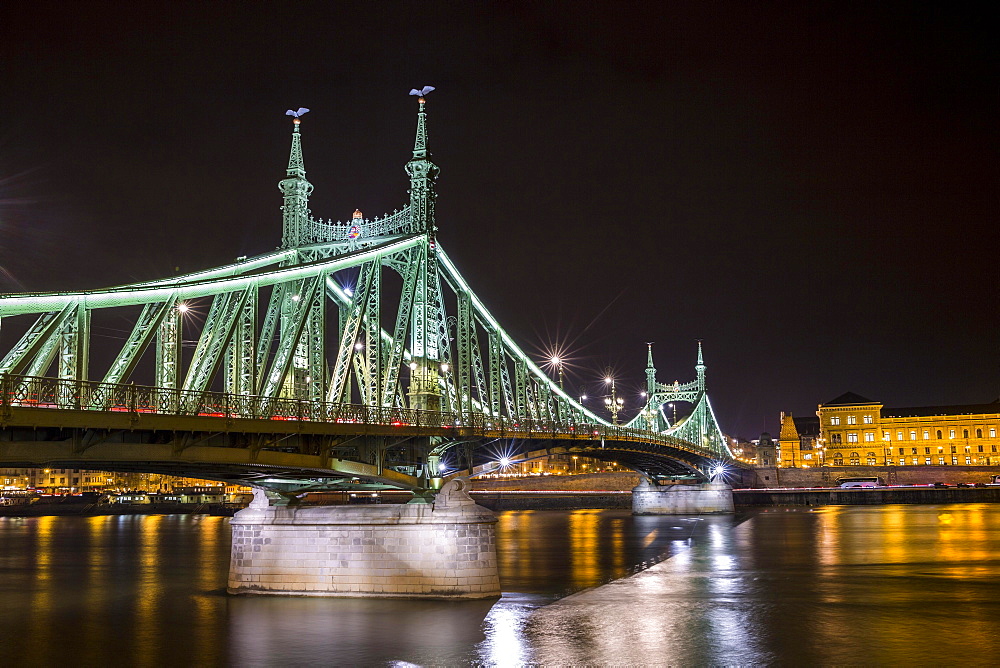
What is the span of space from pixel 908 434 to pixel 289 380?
14805cm

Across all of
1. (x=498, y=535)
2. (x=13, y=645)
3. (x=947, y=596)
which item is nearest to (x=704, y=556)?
(x=947, y=596)

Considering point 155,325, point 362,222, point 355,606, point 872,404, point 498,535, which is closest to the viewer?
point 155,325

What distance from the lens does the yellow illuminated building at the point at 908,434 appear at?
15675 cm

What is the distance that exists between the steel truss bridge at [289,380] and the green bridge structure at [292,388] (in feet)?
0.22

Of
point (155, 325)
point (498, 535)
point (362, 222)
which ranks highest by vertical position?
point (362, 222)

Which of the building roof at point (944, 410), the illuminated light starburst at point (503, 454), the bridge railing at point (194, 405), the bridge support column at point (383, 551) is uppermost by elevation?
the building roof at point (944, 410)

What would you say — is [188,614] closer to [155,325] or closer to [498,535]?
[155,325]

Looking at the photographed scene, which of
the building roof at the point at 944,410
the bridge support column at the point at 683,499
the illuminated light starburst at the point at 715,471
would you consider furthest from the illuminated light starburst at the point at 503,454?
the building roof at the point at 944,410

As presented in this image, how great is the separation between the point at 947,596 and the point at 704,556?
1934 cm

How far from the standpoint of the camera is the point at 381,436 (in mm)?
32906

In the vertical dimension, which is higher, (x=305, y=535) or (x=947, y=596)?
(x=305, y=535)

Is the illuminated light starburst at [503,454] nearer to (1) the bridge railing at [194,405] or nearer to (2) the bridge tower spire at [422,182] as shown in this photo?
(1) the bridge railing at [194,405]

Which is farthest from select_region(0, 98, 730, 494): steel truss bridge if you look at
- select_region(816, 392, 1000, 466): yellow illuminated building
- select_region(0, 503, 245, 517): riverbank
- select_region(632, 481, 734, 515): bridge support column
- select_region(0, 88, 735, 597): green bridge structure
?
select_region(816, 392, 1000, 466): yellow illuminated building

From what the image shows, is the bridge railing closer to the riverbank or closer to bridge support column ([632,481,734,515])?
bridge support column ([632,481,734,515])
